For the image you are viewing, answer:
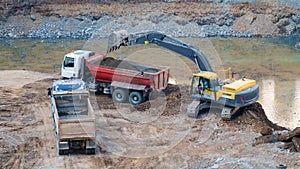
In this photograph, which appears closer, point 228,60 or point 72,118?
point 72,118

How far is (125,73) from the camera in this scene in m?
17.2

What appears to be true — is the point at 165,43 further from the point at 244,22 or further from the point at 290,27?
the point at 290,27

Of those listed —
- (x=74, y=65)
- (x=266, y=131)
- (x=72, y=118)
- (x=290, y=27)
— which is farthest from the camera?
(x=290, y=27)

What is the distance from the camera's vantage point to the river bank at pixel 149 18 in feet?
113

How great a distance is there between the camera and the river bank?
34438mm

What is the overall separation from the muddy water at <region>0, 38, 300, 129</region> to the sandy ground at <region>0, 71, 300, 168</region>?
10.6 feet

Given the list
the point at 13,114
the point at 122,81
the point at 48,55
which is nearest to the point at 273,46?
the point at 48,55

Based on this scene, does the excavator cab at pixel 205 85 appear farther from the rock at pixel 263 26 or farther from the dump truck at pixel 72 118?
the rock at pixel 263 26

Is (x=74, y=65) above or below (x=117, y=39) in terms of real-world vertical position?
below

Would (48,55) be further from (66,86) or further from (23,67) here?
(66,86)

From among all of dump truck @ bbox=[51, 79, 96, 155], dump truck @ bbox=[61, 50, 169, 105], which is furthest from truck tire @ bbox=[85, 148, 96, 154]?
dump truck @ bbox=[61, 50, 169, 105]

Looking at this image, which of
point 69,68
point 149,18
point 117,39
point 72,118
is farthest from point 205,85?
point 149,18

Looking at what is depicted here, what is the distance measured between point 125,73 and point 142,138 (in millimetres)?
3688

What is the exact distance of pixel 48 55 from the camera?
27.9 meters
